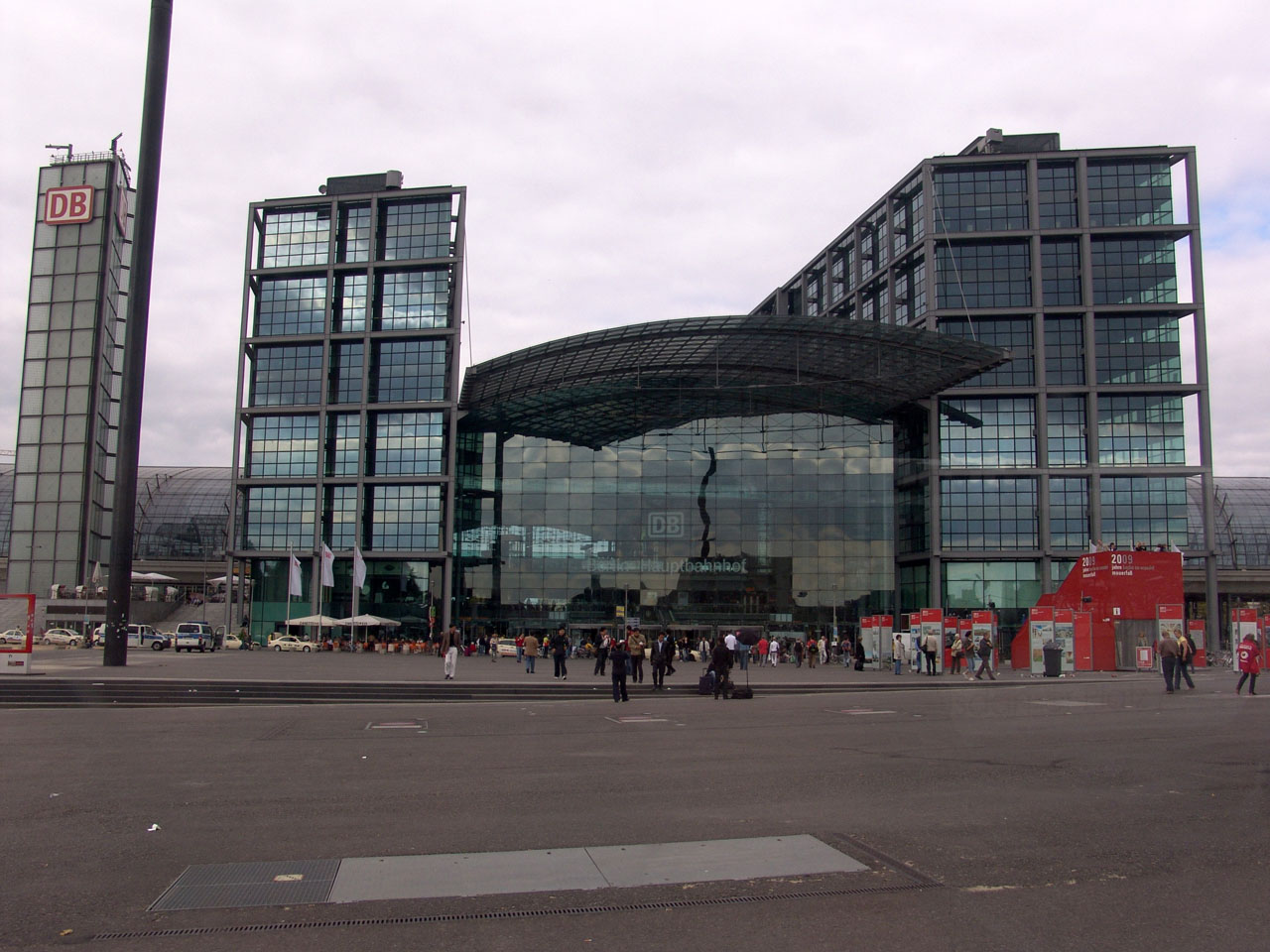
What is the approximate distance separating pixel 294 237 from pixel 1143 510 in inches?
2249

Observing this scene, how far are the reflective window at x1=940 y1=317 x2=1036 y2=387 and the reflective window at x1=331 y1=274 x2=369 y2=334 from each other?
1485 inches

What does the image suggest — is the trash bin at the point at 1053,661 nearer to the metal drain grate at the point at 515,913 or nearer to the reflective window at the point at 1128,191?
the metal drain grate at the point at 515,913

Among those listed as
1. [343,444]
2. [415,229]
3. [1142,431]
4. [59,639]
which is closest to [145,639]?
[59,639]

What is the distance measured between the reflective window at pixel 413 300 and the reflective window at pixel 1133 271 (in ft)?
135

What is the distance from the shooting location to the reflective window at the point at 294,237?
6956 cm

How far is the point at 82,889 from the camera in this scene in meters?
6.17

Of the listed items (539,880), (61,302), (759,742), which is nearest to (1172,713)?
(759,742)

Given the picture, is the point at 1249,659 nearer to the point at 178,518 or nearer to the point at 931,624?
the point at 931,624

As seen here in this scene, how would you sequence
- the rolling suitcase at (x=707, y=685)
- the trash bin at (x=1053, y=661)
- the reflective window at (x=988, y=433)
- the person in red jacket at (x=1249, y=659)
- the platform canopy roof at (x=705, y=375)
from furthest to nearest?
the reflective window at (x=988, y=433), the platform canopy roof at (x=705, y=375), the trash bin at (x=1053, y=661), the rolling suitcase at (x=707, y=685), the person in red jacket at (x=1249, y=659)

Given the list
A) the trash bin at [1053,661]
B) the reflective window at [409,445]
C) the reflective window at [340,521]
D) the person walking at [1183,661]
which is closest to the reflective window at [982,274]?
the reflective window at [409,445]

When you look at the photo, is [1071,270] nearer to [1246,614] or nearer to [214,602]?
[1246,614]

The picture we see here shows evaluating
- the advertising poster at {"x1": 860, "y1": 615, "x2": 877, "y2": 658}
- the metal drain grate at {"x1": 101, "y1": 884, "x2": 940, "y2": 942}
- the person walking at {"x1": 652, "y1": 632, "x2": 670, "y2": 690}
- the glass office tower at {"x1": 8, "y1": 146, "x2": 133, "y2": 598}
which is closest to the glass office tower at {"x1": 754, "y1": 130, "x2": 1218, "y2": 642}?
the advertising poster at {"x1": 860, "y1": 615, "x2": 877, "y2": 658}

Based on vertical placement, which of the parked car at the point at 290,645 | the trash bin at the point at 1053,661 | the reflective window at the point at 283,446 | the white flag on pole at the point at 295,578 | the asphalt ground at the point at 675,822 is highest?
the reflective window at the point at 283,446

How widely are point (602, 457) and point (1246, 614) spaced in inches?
1477
